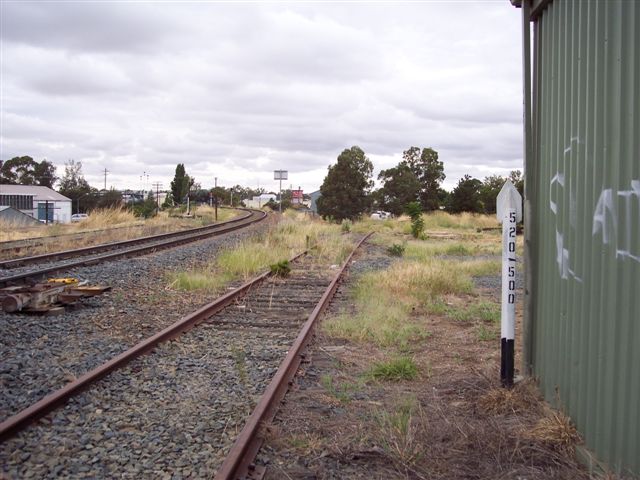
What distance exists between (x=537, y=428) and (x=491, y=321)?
4.43 m

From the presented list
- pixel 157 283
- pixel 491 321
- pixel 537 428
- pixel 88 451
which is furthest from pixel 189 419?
pixel 157 283

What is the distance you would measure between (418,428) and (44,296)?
19.9 feet

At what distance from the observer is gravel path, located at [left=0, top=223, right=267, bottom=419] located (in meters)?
5.62

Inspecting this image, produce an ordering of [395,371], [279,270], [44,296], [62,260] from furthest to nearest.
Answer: [62,260], [279,270], [44,296], [395,371]

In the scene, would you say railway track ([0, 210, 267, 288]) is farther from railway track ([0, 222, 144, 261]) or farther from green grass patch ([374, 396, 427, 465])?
green grass patch ([374, 396, 427, 465])

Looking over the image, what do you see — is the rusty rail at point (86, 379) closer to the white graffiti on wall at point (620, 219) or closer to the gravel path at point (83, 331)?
the gravel path at point (83, 331)

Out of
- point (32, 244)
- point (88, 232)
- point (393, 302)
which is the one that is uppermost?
point (88, 232)

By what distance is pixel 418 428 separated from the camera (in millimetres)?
4613

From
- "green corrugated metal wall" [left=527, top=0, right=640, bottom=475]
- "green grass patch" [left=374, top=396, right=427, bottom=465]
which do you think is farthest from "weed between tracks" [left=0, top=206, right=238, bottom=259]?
"green corrugated metal wall" [left=527, top=0, right=640, bottom=475]

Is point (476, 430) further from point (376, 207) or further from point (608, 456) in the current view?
point (376, 207)

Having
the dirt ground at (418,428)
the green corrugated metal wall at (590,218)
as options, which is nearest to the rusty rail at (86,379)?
the dirt ground at (418,428)

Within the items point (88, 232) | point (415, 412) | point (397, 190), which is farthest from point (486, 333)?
point (397, 190)

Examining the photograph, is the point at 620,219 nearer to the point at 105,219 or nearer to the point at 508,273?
the point at 508,273

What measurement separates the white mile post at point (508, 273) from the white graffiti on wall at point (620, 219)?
1.48 meters
